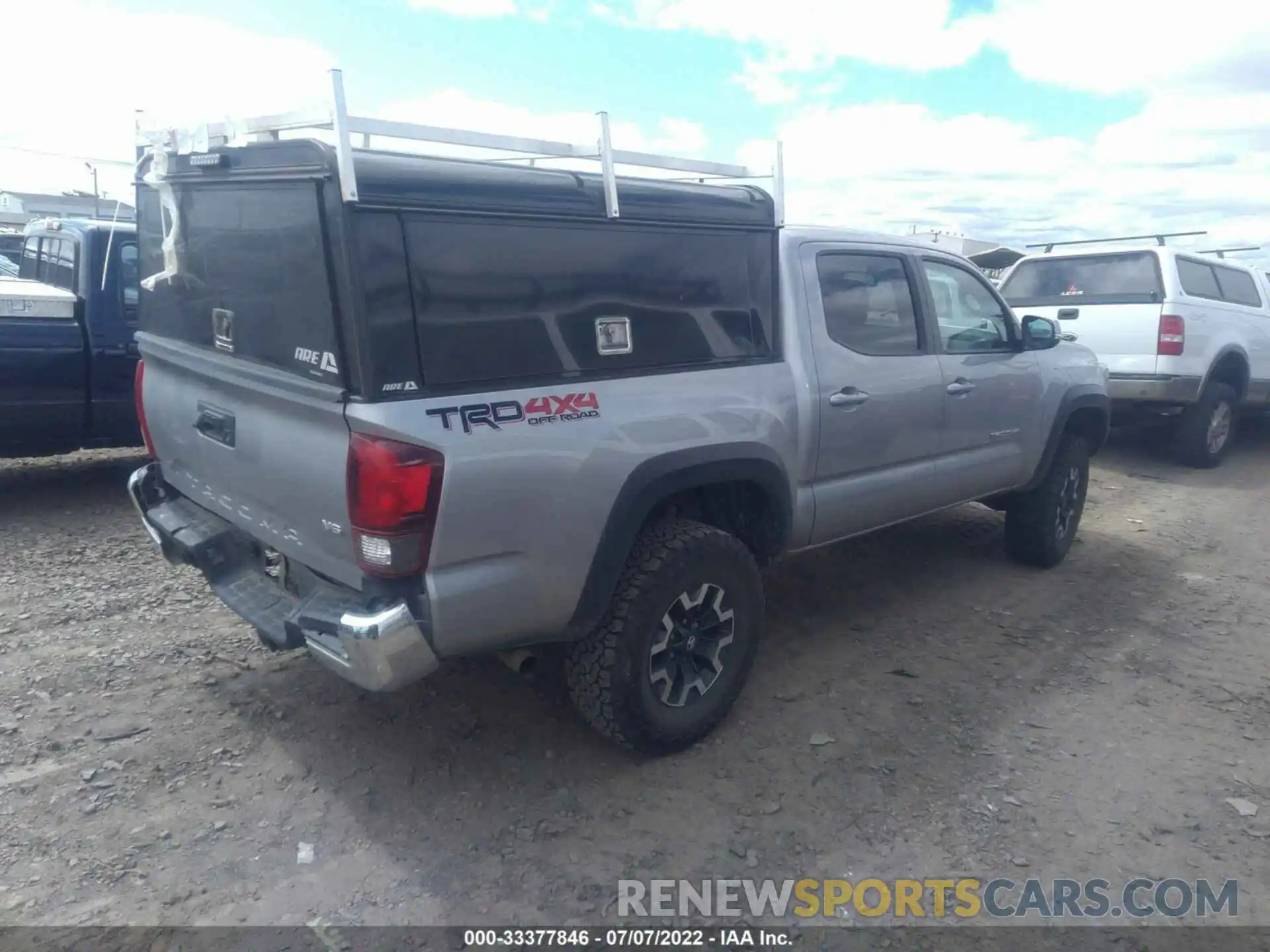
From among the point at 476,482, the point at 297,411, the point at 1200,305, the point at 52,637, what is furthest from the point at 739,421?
the point at 1200,305

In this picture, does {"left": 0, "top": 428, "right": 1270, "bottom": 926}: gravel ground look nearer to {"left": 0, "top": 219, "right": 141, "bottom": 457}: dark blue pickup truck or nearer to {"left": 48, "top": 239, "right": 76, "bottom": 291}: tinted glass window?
{"left": 0, "top": 219, "right": 141, "bottom": 457}: dark blue pickup truck

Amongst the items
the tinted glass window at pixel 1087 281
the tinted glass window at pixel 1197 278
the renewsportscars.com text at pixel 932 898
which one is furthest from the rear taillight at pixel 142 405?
the tinted glass window at pixel 1197 278

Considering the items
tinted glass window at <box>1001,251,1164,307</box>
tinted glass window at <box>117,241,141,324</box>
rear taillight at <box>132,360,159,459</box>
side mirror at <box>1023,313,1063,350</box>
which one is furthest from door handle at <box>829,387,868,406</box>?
tinted glass window at <box>1001,251,1164,307</box>

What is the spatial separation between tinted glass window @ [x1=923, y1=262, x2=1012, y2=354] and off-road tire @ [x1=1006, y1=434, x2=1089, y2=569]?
0.97 meters

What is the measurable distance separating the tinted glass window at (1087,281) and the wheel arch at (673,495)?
6.12 meters

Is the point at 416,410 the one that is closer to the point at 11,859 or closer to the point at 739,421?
the point at 739,421

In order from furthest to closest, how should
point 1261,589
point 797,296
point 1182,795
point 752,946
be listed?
point 1261,589 → point 797,296 → point 1182,795 → point 752,946

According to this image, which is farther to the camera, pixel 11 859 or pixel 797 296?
pixel 797 296

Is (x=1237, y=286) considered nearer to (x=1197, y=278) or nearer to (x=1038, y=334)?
(x=1197, y=278)

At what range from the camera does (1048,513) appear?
5.48 meters

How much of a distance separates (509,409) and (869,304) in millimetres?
2092

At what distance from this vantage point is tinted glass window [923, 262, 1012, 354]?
4.64 m

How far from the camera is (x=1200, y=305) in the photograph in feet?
27.3

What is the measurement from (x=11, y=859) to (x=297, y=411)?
1585 mm
